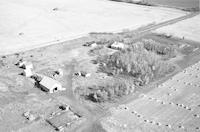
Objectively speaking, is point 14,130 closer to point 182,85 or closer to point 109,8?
point 182,85

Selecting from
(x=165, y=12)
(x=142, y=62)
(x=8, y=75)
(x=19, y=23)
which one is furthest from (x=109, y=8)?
(x=8, y=75)

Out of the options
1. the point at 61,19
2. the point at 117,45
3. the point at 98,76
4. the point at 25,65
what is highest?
the point at 61,19

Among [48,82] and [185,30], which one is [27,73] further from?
[185,30]

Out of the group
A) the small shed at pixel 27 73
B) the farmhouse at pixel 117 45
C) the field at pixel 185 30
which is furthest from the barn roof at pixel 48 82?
the field at pixel 185 30

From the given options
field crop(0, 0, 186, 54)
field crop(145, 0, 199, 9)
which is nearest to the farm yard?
field crop(0, 0, 186, 54)

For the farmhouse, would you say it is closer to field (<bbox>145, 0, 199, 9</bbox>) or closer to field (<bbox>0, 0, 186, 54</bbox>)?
field (<bbox>0, 0, 186, 54</bbox>)

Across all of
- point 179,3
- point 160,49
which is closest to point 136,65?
point 160,49
